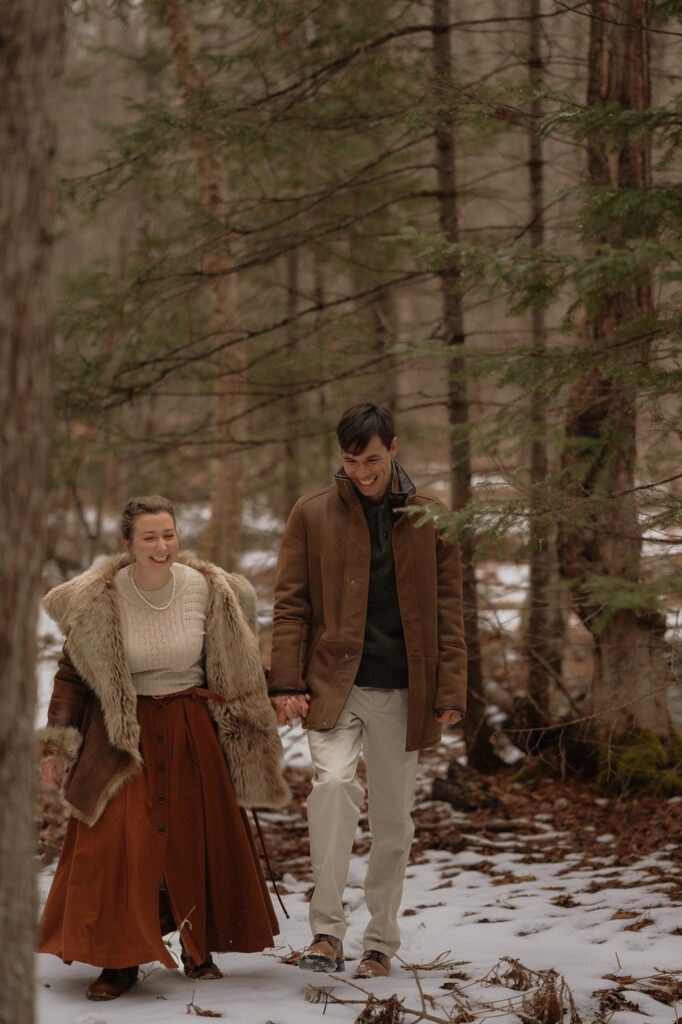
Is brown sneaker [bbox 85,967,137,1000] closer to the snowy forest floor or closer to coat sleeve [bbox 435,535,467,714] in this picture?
the snowy forest floor

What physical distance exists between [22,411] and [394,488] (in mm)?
2756

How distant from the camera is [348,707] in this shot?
5.00m

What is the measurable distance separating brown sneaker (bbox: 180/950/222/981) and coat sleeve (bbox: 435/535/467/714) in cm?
157

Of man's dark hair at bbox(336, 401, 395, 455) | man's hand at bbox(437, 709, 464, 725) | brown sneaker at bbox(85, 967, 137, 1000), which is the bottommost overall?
brown sneaker at bbox(85, 967, 137, 1000)

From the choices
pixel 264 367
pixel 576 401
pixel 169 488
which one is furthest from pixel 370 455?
pixel 169 488

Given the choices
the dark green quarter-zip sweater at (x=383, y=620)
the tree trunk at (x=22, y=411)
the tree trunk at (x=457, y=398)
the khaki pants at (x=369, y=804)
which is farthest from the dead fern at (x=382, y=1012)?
the tree trunk at (x=457, y=398)

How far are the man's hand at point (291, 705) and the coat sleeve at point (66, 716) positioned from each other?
0.88 metres

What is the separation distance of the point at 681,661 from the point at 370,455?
2.61 metres

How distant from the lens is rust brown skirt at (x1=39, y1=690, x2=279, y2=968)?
464 centimetres

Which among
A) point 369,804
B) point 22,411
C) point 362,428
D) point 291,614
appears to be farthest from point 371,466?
point 22,411

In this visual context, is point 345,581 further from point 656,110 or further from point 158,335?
point 158,335

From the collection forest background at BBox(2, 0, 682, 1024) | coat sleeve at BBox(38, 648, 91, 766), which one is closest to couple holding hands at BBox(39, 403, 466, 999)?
coat sleeve at BBox(38, 648, 91, 766)

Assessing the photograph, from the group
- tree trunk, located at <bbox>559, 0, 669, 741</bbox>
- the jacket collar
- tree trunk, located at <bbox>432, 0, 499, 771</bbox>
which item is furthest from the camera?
tree trunk, located at <bbox>432, 0, 499, 771</bbox>

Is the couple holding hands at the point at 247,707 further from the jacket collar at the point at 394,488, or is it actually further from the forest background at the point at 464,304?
the forest background at the point at 464,304
